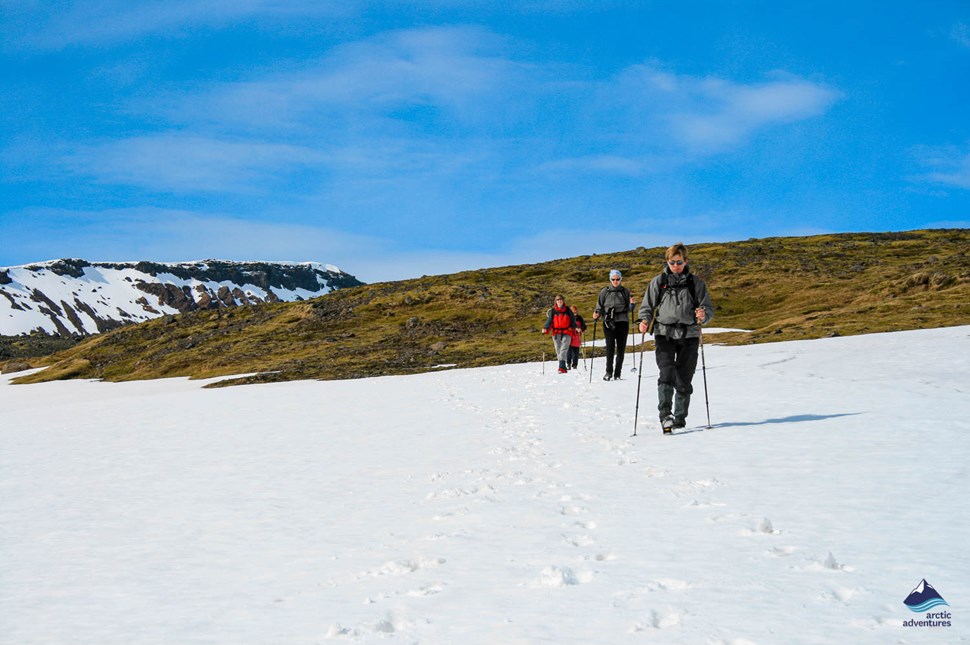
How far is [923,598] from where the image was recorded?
15.7 ft

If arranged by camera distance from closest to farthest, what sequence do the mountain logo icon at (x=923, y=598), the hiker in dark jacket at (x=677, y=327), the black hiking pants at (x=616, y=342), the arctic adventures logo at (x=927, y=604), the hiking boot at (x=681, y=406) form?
the arctic adventures logo at (x=927, y=604) < the mountain logo icon at (x=923, y=598) < the hiker in dark jacket at (x=677, y=327) < the hiking boot at (x=681, y=406) < the black hiking pants at (x=616, y=342)

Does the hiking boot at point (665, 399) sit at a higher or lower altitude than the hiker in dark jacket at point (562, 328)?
lower

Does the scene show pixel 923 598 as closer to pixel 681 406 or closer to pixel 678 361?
pixel 681 406

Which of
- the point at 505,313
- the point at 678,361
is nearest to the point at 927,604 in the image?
the point at 678,361

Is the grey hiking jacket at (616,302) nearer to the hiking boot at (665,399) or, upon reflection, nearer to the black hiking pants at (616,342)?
the black hiking pants at (616,342)

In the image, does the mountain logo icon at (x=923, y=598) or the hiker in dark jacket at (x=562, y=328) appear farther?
the hiker in dark jacket at (x=562, y=328)

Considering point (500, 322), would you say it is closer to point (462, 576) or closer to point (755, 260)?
point (755, 260)

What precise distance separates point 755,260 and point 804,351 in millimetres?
63510

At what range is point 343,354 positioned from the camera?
54812 millimetres

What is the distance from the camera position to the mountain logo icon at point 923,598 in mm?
4714

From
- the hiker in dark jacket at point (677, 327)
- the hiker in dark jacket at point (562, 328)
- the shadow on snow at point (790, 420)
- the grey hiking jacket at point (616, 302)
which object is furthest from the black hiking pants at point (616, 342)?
the shadow on snow at point (790, 420)

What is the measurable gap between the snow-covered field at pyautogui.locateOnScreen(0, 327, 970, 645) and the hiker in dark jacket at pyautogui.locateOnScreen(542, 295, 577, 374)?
455 inches

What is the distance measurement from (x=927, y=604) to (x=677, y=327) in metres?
8.23

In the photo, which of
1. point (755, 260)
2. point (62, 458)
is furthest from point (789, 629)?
point (755, 260)
